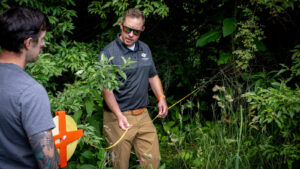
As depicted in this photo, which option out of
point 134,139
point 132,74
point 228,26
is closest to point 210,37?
point 228,26

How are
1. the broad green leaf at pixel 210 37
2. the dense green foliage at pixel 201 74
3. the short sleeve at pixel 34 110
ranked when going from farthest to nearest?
the broad green leaf at pixel 210 37
the dense green foliage at pixel 201 74
the short sleeve at pixel 34 110

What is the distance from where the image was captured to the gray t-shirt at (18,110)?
1342mm

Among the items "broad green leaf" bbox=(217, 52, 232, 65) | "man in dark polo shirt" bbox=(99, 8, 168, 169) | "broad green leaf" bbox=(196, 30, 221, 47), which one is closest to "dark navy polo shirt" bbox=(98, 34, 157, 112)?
"man in dark polo shirt" bbox=(99, 8, 168, 169)

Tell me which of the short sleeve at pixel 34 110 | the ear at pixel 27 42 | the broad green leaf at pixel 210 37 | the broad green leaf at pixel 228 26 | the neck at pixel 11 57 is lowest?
the short sleeve at pixel 34 110

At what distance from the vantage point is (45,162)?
1.45 m

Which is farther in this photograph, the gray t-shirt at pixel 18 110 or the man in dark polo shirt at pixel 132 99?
the man in dark polo shirt at pixel 132 99

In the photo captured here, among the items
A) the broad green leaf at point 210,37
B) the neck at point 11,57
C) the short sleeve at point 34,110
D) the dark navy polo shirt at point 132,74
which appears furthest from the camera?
the broad green leaf at point 210,37

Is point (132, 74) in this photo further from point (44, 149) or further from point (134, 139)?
point (44, 149)

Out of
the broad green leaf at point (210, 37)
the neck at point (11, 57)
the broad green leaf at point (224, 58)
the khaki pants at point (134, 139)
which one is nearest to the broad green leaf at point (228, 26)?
the broad green leaf at point (210, 37)

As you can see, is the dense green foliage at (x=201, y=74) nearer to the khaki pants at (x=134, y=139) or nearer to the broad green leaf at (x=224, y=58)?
the broad green leaf at (x=224, y=58)

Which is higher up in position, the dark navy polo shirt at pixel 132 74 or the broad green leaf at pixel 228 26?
the broad green leaf at pixel 228 26

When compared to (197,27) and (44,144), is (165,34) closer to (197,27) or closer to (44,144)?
(197,27)

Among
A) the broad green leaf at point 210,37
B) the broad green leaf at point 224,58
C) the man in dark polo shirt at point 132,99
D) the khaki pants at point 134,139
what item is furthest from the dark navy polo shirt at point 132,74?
the broad green leaf at point 224,58

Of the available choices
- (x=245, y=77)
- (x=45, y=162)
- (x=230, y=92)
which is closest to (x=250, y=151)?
(x=230, y=92)
